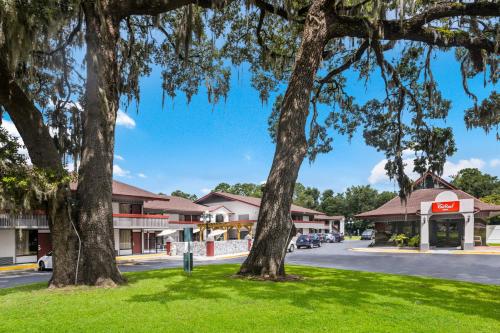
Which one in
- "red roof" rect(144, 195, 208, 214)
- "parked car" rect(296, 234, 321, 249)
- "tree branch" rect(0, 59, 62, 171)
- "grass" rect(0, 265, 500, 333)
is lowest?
"parked car" rect(296, 234, 321, 249)

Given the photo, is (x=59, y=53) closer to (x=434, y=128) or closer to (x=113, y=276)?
(x=113, y=276)

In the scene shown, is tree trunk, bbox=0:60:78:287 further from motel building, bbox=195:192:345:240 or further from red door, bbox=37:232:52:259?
motel building, bbox=195:192:345:240

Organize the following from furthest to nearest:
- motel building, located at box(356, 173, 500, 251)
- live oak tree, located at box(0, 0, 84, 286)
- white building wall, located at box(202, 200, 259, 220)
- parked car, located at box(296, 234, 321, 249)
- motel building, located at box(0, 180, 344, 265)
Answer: white building wall, located at box(202, 200, 259, 220), parked car, located at box(296, 234, 321, 249), motel building, located at box(356, 173, 500, 251), motel building, located at box(0, 180, 344, 265), live oak tree, located at box(0, 0, 84, 286)

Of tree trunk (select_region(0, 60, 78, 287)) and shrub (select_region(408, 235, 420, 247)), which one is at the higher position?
tree trunk (select_region(0, 60, 78, 287))

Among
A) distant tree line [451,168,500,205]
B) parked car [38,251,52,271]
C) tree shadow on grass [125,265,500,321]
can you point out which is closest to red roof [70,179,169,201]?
parked car [38,251,52,271]

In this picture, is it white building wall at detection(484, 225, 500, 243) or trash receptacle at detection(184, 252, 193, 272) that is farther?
white building wall at detection(484, 225, 500, 243)

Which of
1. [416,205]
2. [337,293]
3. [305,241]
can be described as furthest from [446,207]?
[337,293]

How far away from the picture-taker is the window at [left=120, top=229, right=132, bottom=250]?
37.8m

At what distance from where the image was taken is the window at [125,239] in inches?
1489

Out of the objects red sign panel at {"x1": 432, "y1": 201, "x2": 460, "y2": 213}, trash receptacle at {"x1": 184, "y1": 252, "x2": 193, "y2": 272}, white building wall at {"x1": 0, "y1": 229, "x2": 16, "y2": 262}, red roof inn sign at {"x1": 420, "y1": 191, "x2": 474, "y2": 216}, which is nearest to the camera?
trash receptacle at {"x1": 184, "y1": 252, "x2": 193, "y2": 272}

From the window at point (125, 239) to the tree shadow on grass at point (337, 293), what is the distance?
93.2 ft

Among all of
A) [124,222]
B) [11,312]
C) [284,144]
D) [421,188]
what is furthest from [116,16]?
[421,188]

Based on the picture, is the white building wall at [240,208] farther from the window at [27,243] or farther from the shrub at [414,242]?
the window at [27,243]

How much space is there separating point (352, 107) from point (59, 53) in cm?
1204
